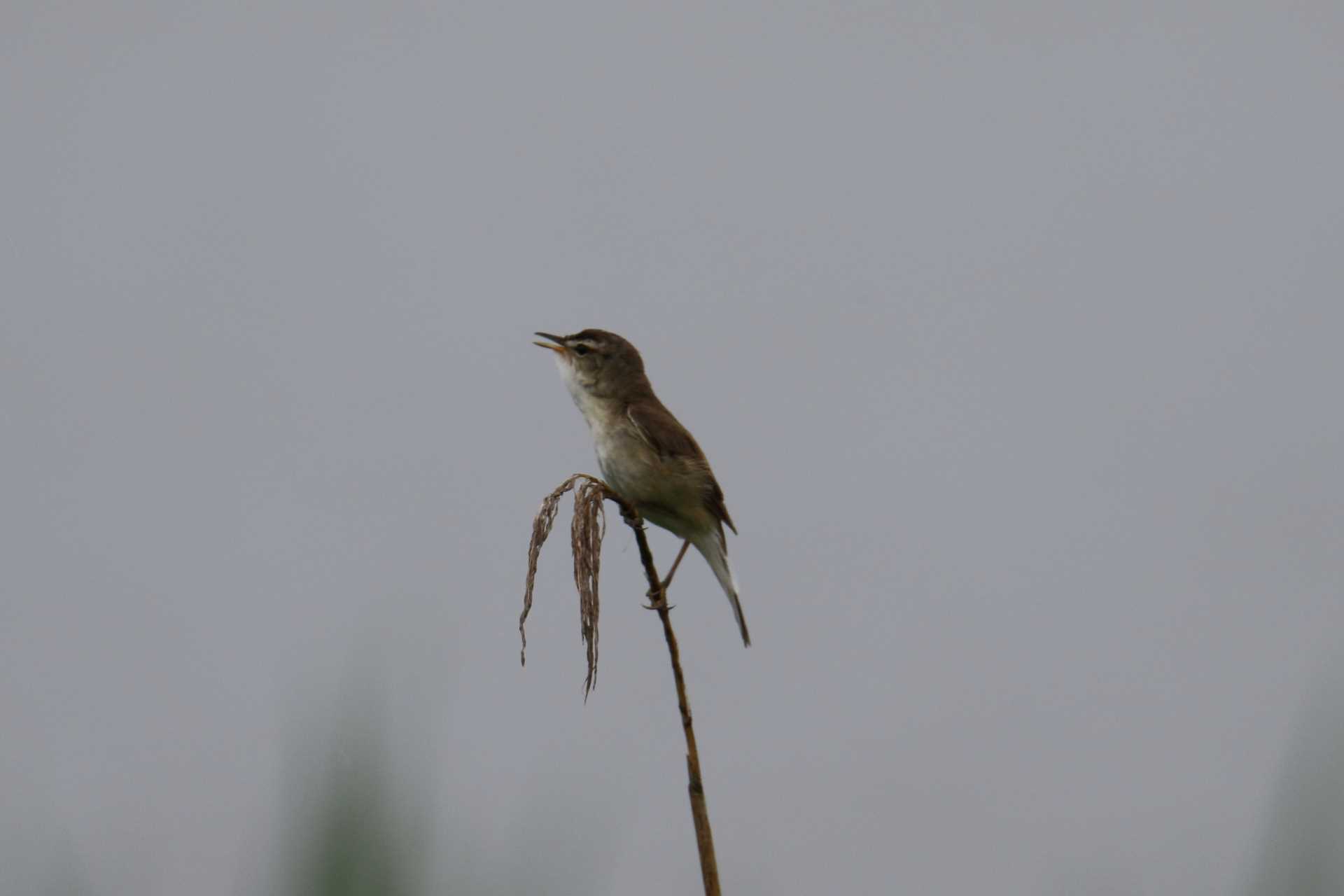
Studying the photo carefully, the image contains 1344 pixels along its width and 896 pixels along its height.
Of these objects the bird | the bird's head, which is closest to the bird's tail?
the bird

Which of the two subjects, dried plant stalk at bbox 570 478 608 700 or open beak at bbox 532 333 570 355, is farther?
open beak at bbox 532 333 570 355

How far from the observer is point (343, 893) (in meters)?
2.08

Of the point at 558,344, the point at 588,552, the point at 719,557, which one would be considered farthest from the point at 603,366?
the point at 588,552

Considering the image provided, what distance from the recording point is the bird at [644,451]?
366cm

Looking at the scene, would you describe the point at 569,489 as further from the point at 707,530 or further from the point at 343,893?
the point at 707,530

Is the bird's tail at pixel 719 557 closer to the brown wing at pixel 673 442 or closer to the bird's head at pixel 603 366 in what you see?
the brown wing at pixel 673 442

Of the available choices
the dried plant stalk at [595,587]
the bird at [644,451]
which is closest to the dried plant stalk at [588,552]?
the dried plant stalk at [595,587]

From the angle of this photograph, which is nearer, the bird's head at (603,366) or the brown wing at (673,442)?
the brown wing at (673,442)

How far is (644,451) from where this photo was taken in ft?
12.3

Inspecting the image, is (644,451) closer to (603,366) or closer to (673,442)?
(673,442)

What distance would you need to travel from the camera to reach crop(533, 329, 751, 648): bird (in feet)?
12.0

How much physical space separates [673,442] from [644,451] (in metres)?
0.08

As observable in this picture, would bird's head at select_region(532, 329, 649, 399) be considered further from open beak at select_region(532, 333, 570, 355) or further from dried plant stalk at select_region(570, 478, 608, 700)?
dried plant stalk at select_region(570, 478, 608, 700)

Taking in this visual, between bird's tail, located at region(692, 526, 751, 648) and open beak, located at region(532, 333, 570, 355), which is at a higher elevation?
open beak, located at region(532, 333, 570, 355)
